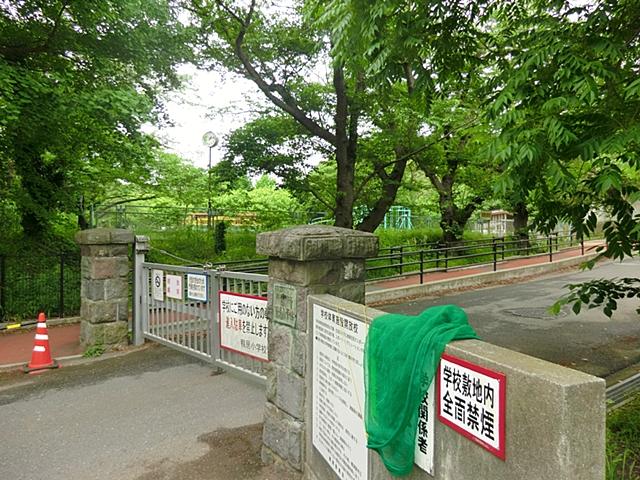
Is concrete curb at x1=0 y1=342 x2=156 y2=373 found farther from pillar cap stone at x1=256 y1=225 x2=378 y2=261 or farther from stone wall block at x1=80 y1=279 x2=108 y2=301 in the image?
pillar cap stone at x1=256 y1=225 x2=378 y2=261

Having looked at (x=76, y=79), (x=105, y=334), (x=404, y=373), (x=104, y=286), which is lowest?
(x=105, y=334)

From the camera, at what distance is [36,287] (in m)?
9.31

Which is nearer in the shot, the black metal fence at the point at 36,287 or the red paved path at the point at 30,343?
the red paved path at the point at 30,343

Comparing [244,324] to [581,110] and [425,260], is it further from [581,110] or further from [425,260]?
[425,260]

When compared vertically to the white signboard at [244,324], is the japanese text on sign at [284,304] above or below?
above

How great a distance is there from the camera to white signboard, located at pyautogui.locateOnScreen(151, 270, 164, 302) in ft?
21.4

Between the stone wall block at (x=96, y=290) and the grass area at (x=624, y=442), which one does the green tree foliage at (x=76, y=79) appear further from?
the grass area at (x=624, y=442)

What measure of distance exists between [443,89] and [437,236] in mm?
15605

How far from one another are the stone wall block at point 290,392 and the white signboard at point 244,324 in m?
0.70

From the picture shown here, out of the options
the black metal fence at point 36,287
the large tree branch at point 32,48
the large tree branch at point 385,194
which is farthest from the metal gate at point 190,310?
the large tree branch at point 385,194

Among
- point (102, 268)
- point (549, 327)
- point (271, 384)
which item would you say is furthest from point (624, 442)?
point (102, 268)

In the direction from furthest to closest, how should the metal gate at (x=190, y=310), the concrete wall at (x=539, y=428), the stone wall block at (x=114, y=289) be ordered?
the stone wall block at (x=114, y=289), the metal gate at (x=190, y=310), the concrete wall at (x=539, y=428)

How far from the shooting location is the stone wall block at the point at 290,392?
3.20 meters

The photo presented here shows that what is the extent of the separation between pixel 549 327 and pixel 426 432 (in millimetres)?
7680
